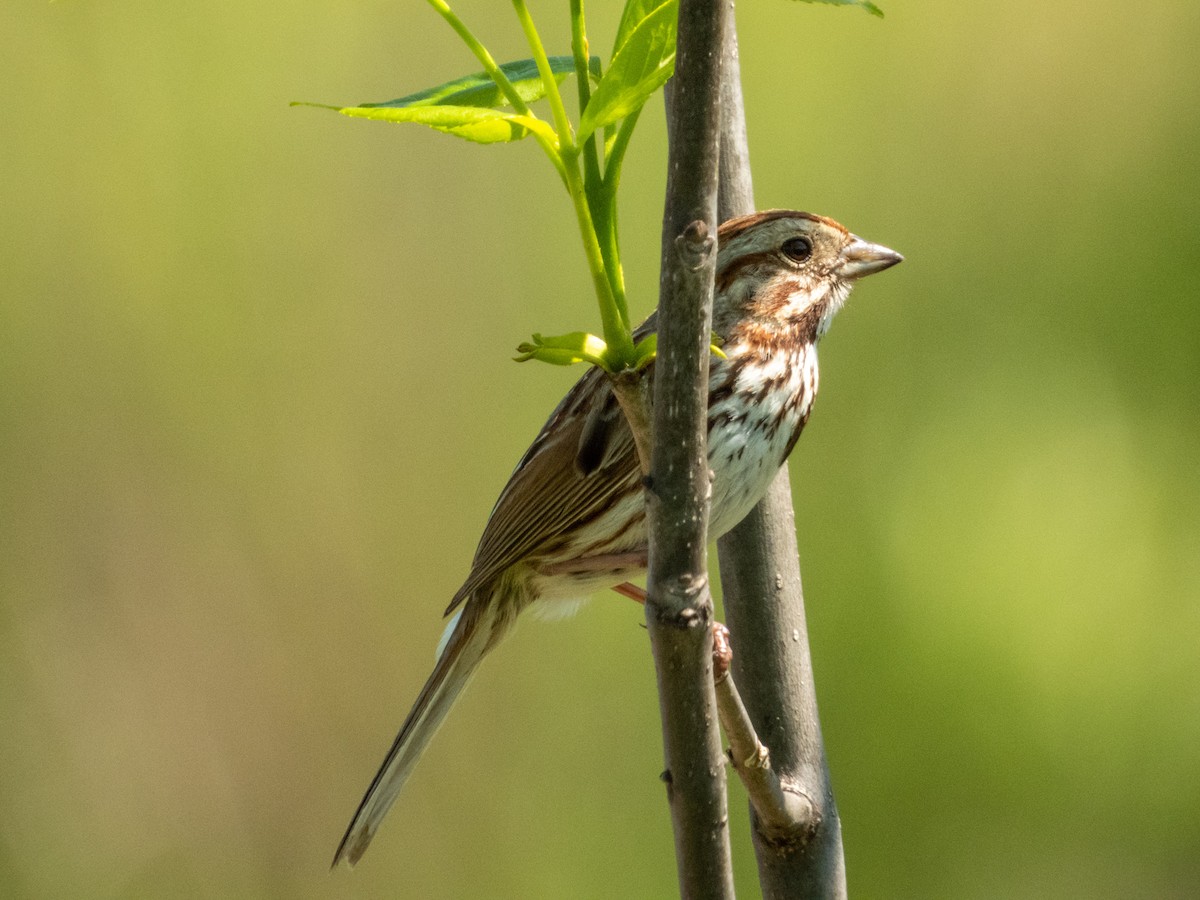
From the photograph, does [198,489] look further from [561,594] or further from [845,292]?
[845,292]

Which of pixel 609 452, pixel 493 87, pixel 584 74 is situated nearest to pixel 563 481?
pixel 609 452

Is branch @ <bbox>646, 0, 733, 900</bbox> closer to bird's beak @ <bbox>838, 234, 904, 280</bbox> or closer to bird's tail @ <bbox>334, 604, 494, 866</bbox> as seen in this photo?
bird's tail @ <bbox>334, 604, 494, 866</bbox>

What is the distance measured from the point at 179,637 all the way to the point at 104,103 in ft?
4.24

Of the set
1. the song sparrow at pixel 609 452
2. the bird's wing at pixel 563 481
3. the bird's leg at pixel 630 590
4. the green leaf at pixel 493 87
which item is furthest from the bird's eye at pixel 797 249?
the green leaf at pixel 493 87

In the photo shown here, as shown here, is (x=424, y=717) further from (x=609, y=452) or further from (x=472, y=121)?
(x=472, y=121)

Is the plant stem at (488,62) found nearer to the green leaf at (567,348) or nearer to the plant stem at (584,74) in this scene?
the plant stem at (584,74)

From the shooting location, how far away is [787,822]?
5.75ft

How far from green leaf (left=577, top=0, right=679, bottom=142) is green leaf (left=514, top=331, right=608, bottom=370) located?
150mm

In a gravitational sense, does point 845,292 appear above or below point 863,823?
above


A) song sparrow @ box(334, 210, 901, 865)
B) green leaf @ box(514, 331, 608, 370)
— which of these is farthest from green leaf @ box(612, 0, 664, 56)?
song sparrow @ box(334, 210, 901, 865)

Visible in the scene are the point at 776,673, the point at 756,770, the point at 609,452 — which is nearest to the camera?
the point at 756,770

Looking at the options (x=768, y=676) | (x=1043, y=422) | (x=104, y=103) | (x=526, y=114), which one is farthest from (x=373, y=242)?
(x=526, y=114)

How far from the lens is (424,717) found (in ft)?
7.72

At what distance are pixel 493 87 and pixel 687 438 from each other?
36cm
